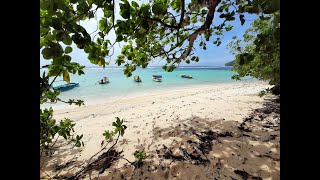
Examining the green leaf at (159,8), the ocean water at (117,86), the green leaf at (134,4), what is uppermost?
the green leaf at (134,4)

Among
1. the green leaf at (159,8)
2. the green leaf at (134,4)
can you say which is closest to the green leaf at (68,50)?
the green leaf at (159,8)

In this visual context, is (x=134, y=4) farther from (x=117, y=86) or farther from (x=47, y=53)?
(x=117, y=86)

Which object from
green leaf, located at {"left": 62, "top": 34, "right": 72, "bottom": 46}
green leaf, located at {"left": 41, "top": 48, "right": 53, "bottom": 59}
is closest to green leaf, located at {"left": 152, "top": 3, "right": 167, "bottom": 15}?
green leaf, located at {"left": 62, "top": 34, "right": 72, "bottom": 46}

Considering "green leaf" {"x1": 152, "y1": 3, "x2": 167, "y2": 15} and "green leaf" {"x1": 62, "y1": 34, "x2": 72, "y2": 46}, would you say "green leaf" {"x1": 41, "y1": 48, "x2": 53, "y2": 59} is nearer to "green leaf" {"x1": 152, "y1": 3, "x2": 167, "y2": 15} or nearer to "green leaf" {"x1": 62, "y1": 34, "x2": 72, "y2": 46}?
"green leaf" {"x1": 62, "y1": 34, "x2": 72, "y2": 46}

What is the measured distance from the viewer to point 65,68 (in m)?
1.38

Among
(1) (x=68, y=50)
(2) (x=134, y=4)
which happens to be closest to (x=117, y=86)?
(2) (x=134, y=4)

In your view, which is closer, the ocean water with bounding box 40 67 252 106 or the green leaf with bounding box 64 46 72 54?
the green leaf with bounding box 64 46 72 54

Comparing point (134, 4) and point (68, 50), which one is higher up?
point (134, 4)

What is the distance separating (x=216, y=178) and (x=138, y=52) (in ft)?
9.98

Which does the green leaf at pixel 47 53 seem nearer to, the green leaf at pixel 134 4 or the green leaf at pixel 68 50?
the green leaf at pixel 68 50

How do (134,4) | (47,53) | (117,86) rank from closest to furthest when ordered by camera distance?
1. (47,53)
2. (134,4)
3. (117,86)

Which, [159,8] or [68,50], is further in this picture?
[159,8]

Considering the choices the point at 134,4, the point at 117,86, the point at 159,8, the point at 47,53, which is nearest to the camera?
the point at 47,53

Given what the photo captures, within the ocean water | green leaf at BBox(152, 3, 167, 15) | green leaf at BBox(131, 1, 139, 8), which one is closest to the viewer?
green leaf at BBox(152, 3, 167, 15)
